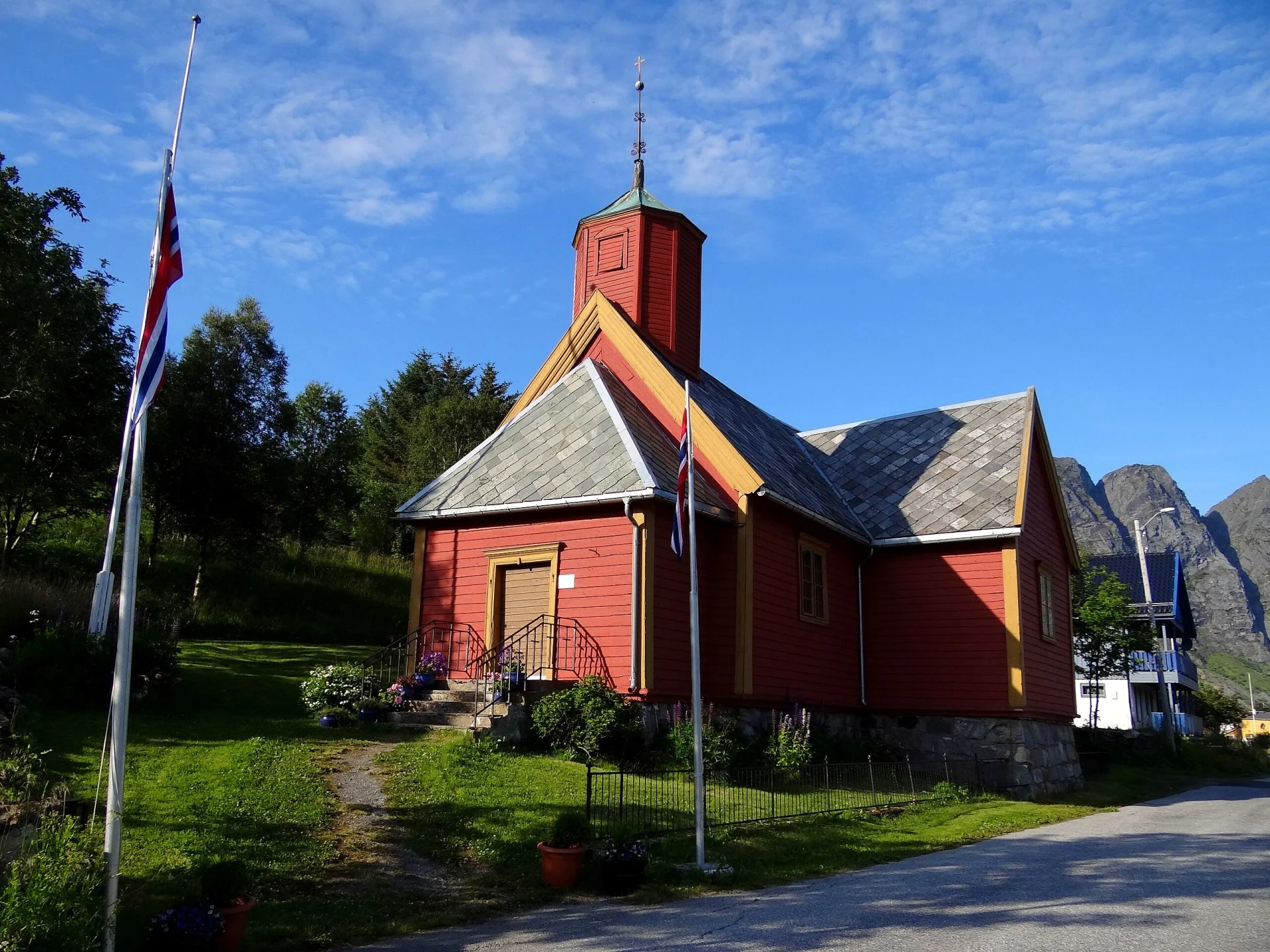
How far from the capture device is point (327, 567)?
1439 inches

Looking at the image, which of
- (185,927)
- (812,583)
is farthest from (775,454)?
(185,927)

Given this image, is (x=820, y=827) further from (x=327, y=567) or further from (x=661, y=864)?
(x=327, y=567)

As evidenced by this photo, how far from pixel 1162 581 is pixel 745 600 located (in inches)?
1657

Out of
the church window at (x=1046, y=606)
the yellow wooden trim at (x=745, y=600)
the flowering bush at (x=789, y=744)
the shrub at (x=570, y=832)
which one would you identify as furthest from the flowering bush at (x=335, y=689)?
the church window at (x=1046, y=606)

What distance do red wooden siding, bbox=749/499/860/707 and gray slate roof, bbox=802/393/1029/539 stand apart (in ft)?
5.53

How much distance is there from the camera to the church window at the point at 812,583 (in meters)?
20.8

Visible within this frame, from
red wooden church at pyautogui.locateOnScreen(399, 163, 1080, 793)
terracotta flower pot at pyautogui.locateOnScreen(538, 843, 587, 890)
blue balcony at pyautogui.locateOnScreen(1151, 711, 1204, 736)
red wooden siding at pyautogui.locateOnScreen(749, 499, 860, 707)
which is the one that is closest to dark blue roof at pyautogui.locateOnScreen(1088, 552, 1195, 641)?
blue balcony at pyautogui.locateOnScreen(1151, 711, 1204, 736)

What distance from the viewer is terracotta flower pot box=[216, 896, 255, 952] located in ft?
24.3

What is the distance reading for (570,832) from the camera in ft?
34.3

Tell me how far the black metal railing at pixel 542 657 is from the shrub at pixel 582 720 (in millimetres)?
1109

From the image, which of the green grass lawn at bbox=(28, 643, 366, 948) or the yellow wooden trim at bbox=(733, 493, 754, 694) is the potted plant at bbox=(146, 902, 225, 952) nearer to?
the green grass lawn at bbox=(28, 643, 366, 948)

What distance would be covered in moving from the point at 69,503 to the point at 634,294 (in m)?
14.3

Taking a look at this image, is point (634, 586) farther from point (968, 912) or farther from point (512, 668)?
point (968, 912)

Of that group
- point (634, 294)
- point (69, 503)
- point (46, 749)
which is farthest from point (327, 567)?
point (46, 749)
